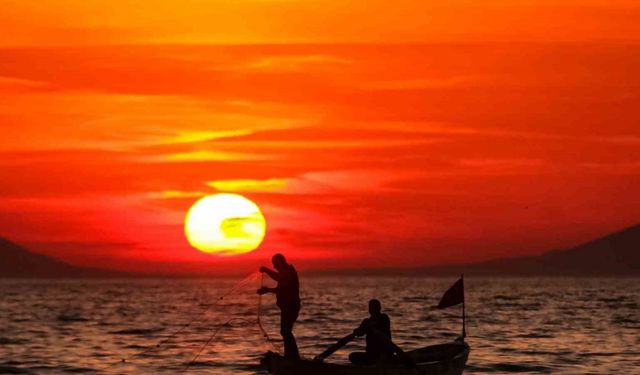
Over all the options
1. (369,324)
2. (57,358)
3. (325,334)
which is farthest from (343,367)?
(325,334)

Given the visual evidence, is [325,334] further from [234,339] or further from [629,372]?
[629,372]

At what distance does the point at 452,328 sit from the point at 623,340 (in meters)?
16.8

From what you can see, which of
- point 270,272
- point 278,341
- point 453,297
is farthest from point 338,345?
point 278,341

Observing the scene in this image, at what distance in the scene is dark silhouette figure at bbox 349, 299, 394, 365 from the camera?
1293 inches

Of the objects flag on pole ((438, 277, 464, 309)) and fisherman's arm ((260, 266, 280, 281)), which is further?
flag on pole ((438, 277, 464, 309))

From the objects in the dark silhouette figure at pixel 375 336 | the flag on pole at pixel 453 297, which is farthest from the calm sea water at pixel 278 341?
the flag on pole at pixel 453 297

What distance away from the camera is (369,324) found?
3294 centimetres

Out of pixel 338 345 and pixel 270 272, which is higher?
pixel 270 272

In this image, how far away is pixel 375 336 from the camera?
110ft

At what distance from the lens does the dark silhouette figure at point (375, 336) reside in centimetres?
3284

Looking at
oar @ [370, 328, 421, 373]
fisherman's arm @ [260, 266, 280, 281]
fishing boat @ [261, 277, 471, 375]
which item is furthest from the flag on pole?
fisherman's arm @ [260, 266, 280, 281]

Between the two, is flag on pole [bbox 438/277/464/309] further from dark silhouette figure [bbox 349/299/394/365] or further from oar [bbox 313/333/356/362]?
oar [bbox 313/333/356/362]

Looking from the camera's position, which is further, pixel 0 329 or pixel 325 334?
pixel 0 329

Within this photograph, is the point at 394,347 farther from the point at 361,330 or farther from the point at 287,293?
the point at 287,293
